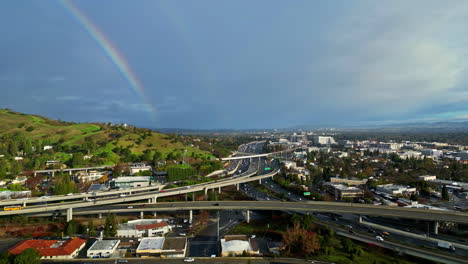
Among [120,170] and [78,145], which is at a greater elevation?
[78,145]

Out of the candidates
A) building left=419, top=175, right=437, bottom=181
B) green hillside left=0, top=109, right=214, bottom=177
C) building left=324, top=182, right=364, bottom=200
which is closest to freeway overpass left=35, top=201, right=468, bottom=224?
building left=324, top=182, right=364, bottom=200

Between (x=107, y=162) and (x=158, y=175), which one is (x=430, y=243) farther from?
(x=107, y=162)

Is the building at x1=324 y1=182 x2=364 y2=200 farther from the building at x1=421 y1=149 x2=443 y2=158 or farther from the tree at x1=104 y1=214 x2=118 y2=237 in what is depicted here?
the building at x1=421 y1=149 x2=443 y2=158

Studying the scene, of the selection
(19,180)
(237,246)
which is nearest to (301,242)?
(237,246)

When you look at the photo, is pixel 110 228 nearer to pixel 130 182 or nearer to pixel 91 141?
pixel 130 182

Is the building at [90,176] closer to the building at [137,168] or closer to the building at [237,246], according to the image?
the building at [137,168]

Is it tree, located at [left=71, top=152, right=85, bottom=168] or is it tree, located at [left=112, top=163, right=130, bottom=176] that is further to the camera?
tree, located at [left=71, top=152, right=85, bottom=168]
